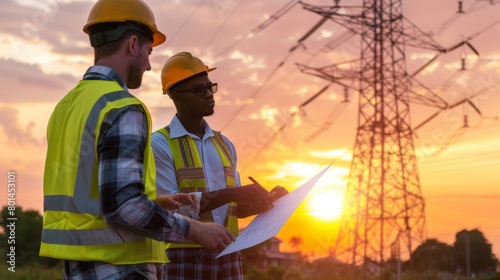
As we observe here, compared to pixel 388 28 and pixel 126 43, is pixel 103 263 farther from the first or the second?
pixel 388 28

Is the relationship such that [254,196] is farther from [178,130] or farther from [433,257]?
[433,257]

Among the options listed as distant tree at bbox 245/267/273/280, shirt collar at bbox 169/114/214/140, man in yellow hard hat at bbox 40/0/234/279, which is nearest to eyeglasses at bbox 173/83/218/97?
shirt collar at bbox 169/114/214/140

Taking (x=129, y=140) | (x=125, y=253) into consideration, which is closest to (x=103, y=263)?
(x=125, y=253)

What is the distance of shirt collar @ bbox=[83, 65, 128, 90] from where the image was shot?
3316 mm

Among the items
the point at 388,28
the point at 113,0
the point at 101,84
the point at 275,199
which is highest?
the point at 388,28

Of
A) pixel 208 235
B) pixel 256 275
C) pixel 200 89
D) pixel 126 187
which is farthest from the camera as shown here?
pixel 256 275

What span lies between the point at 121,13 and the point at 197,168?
1869 millimetres

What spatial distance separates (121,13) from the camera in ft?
11.3

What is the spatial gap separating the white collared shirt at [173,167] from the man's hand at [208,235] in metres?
1.77

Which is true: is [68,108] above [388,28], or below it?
below

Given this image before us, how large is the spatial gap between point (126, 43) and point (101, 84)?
209mm

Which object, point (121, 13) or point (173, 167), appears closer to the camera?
point (121, 13)

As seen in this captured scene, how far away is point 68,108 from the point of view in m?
3.32

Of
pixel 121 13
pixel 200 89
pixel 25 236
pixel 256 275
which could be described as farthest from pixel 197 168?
pixel 25 236
